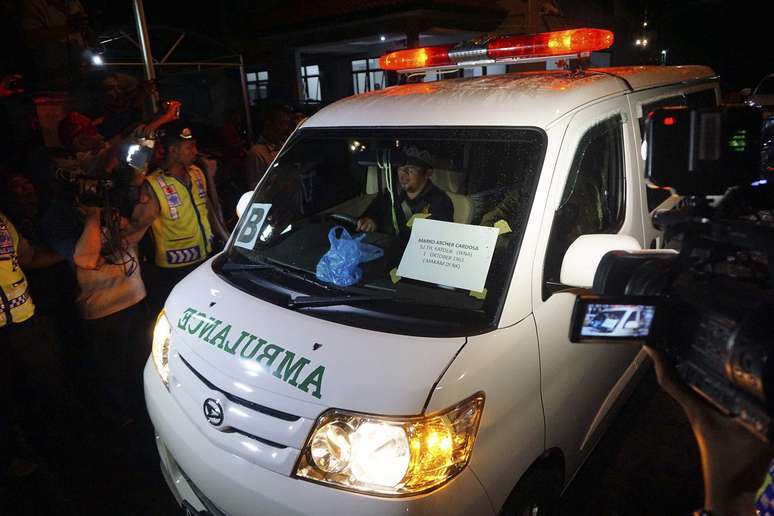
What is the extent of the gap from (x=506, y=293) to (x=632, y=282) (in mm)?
554

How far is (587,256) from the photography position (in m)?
1.91

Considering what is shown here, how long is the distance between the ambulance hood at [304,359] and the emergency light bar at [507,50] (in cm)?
166

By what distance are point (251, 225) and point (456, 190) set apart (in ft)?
3.67

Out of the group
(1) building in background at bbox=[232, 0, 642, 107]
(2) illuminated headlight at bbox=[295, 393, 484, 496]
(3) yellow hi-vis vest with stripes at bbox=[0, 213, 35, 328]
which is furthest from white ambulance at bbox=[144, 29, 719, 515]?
(1) building in background at bbox=[232, 0, 642, 107]

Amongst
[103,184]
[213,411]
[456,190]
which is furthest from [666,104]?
[103,184]

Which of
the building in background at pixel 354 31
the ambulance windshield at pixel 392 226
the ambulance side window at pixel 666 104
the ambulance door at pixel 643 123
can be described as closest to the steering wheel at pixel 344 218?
the ambulance windshield at pixel 392 226

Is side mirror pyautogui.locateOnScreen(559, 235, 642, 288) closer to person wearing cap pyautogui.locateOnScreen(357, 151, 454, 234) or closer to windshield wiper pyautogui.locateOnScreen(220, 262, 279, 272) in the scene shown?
person wearing cap pyautogui.locateOnScreen(357, 151, 454, 234)

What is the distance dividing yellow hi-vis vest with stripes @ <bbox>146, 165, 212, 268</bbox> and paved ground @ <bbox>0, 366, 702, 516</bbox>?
1.24m

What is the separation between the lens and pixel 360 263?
2.32m

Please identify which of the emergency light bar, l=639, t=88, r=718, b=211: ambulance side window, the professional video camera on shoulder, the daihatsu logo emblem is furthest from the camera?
l=639, t=88, r=718, b=211: ambulance side window

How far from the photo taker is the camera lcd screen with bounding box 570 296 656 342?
129 centimetres

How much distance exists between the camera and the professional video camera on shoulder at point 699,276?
43.9 inches

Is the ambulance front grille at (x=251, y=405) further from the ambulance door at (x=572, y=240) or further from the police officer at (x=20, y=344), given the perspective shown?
the police officer at (x=20, y=344)

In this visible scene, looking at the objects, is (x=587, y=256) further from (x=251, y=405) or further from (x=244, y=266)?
(x=244, y=266)
